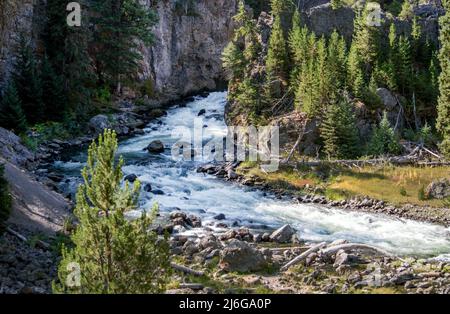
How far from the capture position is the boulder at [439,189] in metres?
33.7

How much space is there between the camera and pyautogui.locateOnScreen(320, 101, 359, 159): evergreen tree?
40844mm

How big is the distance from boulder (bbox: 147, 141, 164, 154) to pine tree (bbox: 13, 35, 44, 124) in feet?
43.2

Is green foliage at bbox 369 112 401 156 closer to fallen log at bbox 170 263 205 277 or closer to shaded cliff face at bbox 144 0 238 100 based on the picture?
fallen log at bbox 170 263 205 277

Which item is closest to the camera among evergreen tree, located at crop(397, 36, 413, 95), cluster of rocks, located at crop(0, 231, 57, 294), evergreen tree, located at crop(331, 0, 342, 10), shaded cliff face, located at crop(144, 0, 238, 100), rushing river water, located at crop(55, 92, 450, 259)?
cluster of rocks, located at crop(0, 231, 57, 294)

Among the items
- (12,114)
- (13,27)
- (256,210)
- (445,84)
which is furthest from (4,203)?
(13,27)

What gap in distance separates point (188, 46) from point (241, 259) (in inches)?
2972

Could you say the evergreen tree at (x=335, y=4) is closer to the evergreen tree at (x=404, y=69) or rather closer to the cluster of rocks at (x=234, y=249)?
the evergreen tree at (x=404, y=69)

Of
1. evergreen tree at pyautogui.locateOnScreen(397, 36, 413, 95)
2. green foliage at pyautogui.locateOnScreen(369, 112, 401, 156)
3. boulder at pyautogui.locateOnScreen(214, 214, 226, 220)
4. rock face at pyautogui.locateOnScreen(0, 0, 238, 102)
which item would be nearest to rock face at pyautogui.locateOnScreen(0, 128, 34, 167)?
boulder at pyautogui.locateOnScreen(214, 214, 226, 220)

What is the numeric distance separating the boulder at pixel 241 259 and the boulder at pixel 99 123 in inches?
1415

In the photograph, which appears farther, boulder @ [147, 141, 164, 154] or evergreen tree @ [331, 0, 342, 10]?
evergreen tree @ [331, 0, 342, 10]

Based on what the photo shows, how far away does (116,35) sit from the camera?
67125mm

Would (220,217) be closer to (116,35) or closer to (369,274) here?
(369,274)

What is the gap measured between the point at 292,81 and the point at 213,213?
855 inches
